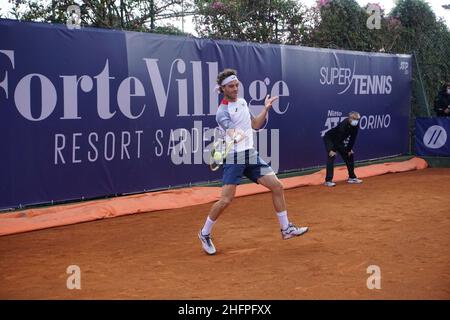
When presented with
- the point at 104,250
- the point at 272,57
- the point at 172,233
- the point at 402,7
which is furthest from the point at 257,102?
the point at 402,7

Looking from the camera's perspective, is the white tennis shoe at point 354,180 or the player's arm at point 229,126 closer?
the player's arm at point 229,126

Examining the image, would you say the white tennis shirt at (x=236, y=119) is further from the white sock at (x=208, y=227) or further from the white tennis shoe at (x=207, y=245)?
the white tennis shoe at (x=207, y=245)

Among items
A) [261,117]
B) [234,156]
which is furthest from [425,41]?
[234,156]

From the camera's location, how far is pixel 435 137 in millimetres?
14703

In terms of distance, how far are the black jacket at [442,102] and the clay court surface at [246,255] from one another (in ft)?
19.3

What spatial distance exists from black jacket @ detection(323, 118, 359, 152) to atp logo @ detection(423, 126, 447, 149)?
3.92 meters

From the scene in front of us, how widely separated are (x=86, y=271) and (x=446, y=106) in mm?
11480

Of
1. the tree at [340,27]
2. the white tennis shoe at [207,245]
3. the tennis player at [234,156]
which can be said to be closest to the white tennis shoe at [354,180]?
the tree at [340,27]

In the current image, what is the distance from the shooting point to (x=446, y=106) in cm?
1474

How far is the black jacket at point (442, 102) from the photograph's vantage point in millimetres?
14734

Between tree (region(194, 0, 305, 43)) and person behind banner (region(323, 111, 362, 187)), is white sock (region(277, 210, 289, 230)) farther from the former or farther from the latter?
tree (region(194, 0, 305, 43))

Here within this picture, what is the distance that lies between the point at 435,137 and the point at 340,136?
425cm

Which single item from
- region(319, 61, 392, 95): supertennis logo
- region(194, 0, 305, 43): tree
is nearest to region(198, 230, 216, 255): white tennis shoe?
region(319, 61, 392, 95): supertennis logo

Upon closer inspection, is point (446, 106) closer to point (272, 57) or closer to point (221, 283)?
point (272, 57)
